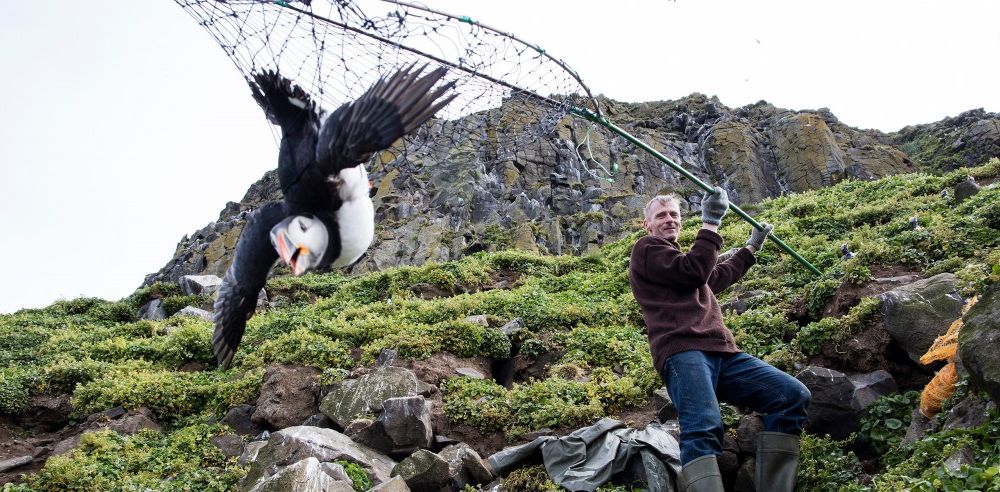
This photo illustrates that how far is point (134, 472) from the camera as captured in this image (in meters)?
7.09

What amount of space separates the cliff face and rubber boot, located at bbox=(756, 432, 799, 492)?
2.56 m

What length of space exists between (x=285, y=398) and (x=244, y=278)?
197 inches

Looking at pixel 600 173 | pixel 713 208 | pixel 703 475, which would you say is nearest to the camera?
pixel 703 475

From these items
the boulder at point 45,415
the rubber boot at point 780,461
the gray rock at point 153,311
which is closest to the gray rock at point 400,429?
the rubber boot at point 780,461

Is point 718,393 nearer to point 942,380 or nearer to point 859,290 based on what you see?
point 942,380

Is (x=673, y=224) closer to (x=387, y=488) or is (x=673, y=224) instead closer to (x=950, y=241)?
(x=387, y=488)

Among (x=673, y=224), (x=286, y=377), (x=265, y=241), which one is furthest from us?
(x=286, y=377)

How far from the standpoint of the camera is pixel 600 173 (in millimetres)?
21344

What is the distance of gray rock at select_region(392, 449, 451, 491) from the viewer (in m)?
5.93

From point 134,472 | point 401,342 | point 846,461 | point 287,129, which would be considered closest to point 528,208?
point 401,342

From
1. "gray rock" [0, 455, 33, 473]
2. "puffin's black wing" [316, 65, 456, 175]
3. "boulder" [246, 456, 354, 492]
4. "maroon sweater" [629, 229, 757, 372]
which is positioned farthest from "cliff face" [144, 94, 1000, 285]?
"gray rock" [0, 455, 33, 473]

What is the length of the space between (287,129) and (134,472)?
17.7ft

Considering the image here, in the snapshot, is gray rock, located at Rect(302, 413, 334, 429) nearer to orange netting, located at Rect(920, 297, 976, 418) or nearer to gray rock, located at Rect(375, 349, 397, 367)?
gray rock, located at Rect(375, 349, 397, 367)

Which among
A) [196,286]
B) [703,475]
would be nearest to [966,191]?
[703,475]
